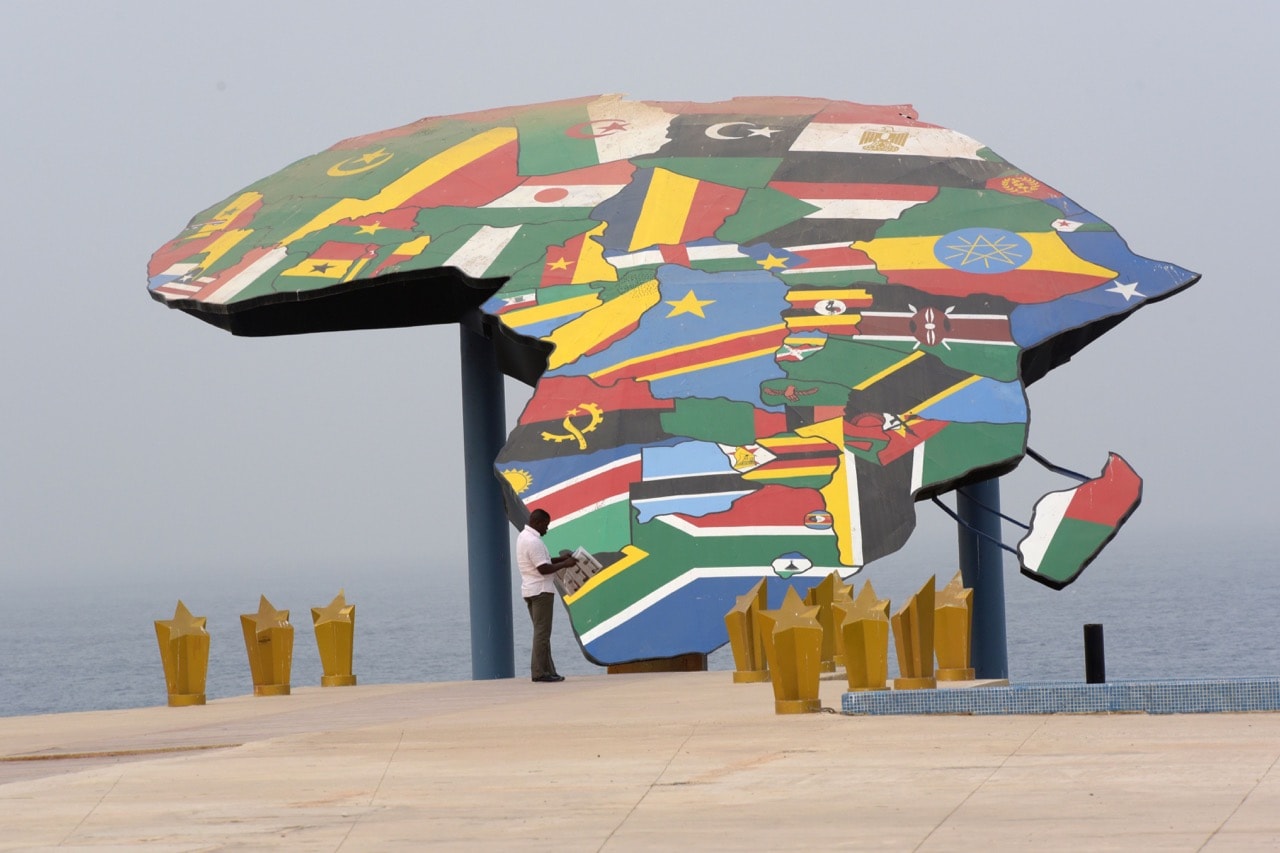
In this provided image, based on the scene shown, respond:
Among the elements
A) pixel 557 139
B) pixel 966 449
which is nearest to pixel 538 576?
pixel 966 449

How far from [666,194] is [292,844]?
16.4 m

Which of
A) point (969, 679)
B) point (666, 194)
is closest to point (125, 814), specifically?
point (969, 679)

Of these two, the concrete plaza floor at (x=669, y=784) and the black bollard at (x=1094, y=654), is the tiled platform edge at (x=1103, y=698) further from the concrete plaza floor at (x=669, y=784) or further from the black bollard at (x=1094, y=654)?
the black bollard at (x=1094, y=654)

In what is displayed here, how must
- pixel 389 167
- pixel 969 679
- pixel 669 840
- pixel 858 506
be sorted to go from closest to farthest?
pixel 669 840, pixel 969 679, pixel 858 506, pixel 389 167

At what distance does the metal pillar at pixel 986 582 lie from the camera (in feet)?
78.6

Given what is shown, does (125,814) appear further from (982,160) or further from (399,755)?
(982,160)

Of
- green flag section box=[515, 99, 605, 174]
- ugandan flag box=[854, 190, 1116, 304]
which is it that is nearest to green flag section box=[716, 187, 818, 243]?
ugandan flag box=[854, 190, 1116, 304]

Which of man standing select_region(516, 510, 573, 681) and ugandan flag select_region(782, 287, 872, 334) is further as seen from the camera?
ugandan flag select_region(782, 287, 872, 334)

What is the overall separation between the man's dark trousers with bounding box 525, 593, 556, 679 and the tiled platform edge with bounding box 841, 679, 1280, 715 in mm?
5625

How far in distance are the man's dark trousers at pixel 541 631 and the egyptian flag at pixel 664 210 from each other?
6.77 m

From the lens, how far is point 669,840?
774 cm

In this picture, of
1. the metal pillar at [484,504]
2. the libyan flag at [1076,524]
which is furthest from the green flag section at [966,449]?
the metal pillar at [484,504]

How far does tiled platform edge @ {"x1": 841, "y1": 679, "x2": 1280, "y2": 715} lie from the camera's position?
1078 cm

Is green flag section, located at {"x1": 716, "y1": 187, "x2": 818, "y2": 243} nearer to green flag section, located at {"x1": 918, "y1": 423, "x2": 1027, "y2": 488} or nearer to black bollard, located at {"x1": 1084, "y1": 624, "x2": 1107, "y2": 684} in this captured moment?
green flag section, located at {"x1": 918, "y1": 423, "x2": 1027, "y2": 488}
